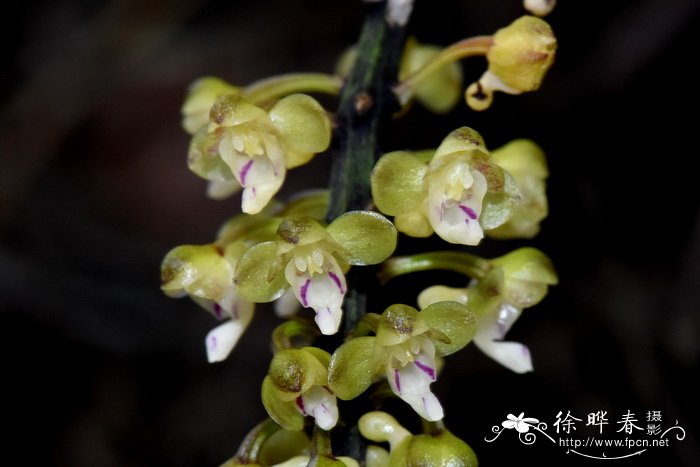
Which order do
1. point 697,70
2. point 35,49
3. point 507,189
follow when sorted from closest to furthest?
point 507,189 < point 697,70 < point 35,49

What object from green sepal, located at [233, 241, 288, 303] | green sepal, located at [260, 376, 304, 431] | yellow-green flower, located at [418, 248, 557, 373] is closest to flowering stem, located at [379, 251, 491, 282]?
yellow-green flower, located at [418, 248, 557, 373]

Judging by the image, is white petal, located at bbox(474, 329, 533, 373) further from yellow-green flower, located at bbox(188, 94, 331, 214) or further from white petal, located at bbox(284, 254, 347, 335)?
yellow-green flower, located at bbox(188, 94, 331, 214)

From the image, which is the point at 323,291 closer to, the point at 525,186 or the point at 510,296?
the point at 510,296

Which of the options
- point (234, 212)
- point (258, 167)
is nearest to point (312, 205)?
point (258, 167)

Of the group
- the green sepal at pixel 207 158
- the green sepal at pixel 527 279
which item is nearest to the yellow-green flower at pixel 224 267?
the green sepal at pixel 207 158

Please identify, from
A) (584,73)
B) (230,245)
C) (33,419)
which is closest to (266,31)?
(584,73)

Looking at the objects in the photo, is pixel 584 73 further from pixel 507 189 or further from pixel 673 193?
pixel 507 189
